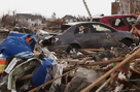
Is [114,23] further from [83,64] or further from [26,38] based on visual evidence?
[83,64]

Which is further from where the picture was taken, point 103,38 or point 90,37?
point 103,38

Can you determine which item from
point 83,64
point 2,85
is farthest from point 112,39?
point 2,85

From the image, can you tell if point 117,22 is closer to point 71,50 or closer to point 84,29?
point 84,29

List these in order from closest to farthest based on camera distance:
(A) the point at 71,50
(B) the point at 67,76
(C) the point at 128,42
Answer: (B) the point at 67,76 → (A) the point at 71,50 → (C) the point at 128,42

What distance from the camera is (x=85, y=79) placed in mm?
3768

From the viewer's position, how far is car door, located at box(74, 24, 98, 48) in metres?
8.89

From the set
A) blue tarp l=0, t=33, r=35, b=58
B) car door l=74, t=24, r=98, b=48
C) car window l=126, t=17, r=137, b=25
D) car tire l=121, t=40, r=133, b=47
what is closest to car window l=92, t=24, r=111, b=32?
car door l=74, t=24, r=98, b=48

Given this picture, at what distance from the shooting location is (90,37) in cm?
915

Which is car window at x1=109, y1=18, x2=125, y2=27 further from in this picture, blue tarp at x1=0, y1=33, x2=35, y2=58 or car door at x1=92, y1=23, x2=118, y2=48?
blue tarp at x1=0, y1=33, x2=35, y2=58

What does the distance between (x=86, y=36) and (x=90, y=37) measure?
18cm

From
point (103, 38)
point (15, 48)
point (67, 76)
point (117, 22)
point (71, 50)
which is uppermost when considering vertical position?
point (117, 22)

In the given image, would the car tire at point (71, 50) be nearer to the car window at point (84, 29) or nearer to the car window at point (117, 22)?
the car window at point (84, 29)

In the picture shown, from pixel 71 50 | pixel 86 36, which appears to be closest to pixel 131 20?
pixel 86 36

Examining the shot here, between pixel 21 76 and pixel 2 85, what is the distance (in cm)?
35
